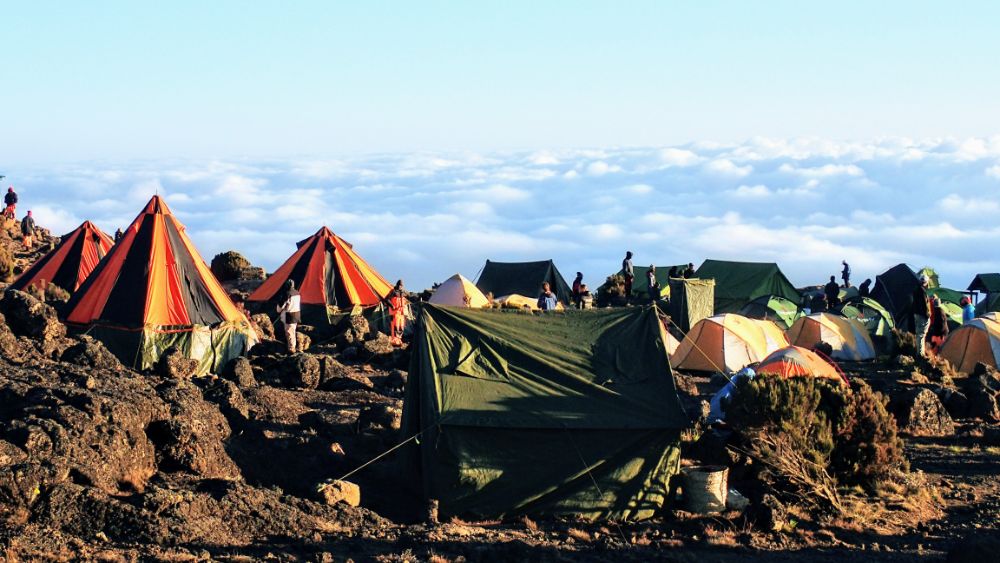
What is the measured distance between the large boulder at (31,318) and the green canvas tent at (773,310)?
1698 cm

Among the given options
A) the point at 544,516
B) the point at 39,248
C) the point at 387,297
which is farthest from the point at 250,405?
the point at 39,248

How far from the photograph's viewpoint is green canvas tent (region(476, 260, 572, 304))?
3478 cm

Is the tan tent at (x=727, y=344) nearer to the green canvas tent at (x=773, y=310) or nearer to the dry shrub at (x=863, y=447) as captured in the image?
the green canvas tent at (x=773, y=310)

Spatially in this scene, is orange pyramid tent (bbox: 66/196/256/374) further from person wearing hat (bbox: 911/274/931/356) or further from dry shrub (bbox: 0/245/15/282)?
person wearing hat (bbox: 911/274/931/356)

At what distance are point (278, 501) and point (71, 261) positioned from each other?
725 inches

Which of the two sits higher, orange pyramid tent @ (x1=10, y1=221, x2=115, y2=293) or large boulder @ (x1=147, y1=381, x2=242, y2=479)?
orange pyramid tent @ (x1=10, y1=221, x2=115, y2=293)

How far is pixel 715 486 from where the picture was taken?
41.9ft

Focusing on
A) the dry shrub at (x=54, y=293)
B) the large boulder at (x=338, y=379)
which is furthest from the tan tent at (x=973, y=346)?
the dry shrub at (x=54, y=293)

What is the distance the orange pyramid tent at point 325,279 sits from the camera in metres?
27.0

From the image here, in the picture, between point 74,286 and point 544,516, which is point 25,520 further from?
point 74,286

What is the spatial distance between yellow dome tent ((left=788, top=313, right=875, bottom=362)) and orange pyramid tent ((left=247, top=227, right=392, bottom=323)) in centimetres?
954

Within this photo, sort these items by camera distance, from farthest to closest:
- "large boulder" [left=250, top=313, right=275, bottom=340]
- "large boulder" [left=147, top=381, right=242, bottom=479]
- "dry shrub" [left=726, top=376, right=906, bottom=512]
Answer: "large boulder" [left=250, top=313, right=275, bottom=340], "dry shrub" [left=726, top=376, right=906, bottom=512], "large boulder" [left=147, top=381, right=242, bottom=479]

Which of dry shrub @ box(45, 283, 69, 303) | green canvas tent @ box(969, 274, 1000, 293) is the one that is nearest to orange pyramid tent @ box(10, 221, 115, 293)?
dry shrub @ box(45, 283, 69, 303)

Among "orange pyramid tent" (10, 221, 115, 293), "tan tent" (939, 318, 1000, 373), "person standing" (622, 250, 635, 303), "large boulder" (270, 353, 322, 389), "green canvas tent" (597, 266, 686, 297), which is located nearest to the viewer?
"large boulder" (270, 353, 322, 389)
